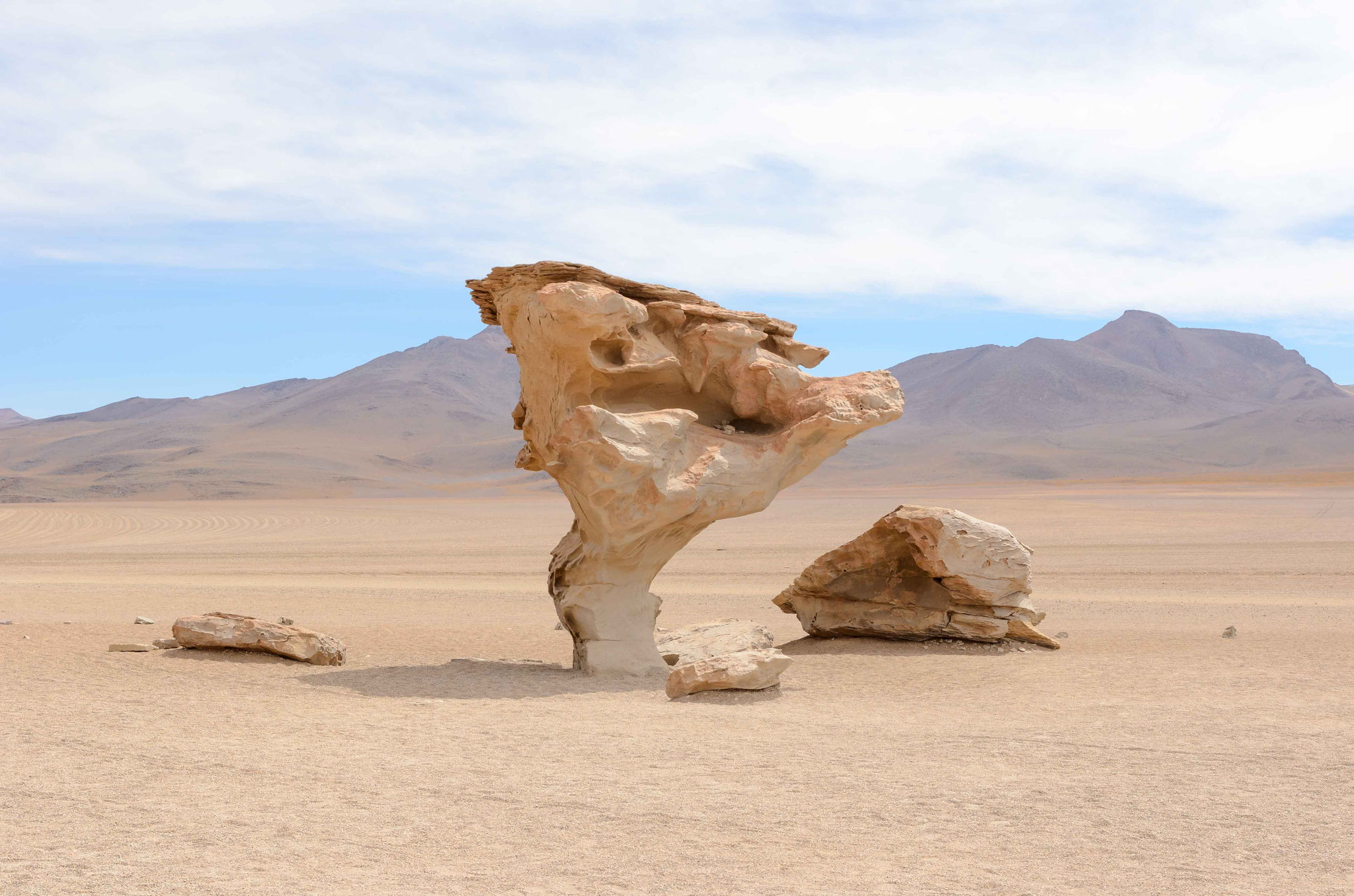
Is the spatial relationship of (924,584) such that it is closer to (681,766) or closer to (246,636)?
(681,766)

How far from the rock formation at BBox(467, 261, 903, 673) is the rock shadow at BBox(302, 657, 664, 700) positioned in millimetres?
423

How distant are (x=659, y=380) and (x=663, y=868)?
6.52 metres

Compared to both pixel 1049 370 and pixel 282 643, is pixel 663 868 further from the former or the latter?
pixel 1049 370

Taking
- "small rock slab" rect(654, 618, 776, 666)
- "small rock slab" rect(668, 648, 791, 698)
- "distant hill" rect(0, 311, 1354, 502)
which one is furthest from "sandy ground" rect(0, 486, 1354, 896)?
"distant hill" rect(0, 311, 1354, 502)

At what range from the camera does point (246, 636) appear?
433 inches

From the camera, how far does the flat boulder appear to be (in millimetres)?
10984

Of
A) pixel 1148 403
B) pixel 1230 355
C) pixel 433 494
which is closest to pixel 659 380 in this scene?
pixel 433 494

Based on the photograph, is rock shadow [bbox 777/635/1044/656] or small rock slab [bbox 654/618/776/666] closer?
small rock slab [bbox 654/618/776/666]

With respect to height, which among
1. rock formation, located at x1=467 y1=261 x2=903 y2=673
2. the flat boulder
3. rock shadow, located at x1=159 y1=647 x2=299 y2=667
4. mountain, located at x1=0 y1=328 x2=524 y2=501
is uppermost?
mountain, located at x1=0 y1=328 x2=524 y2=501

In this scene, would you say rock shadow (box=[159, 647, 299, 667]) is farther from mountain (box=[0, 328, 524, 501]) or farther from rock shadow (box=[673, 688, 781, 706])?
mountain (box=[0, 328, 524, 501])

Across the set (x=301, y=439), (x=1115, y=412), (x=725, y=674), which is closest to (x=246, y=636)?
(x=725, y=674)

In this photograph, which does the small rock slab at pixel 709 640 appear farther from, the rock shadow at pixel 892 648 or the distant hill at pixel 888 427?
the distant hill at pixel 888 427

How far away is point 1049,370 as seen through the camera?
471 ft

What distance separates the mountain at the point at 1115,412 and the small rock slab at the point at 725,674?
82509 millimetres
